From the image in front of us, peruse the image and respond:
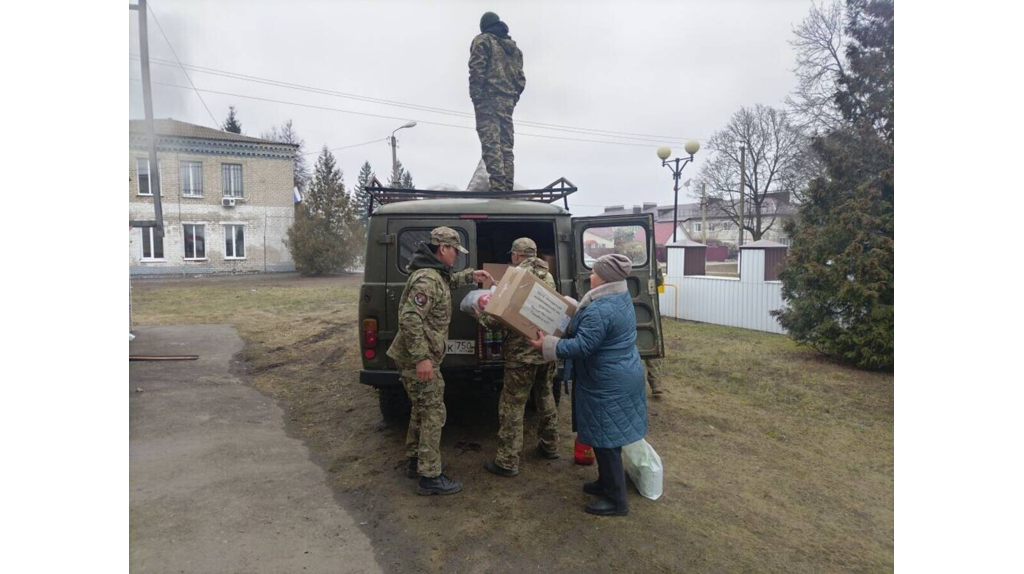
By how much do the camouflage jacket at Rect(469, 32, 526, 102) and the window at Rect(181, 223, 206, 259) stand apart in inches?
184

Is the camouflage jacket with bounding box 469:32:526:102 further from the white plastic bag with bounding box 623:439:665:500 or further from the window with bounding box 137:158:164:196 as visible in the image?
the white plastic bag with bounding box 623:439:665:500

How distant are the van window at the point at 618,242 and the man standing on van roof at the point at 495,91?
1.74 metres

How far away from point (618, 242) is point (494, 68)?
9.09 ft

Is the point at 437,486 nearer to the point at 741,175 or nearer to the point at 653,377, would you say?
the point at 653,377

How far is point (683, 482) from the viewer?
383cm

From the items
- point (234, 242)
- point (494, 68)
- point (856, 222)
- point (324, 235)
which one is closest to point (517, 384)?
point (494, 68)

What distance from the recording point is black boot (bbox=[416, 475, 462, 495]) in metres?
3.57

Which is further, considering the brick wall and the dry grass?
the brick wall

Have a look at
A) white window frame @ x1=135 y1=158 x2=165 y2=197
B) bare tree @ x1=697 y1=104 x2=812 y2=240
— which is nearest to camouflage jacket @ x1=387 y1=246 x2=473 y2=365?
white window frame @ x1=135 y1=158 x2=165 y2=197

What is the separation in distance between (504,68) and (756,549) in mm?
5566

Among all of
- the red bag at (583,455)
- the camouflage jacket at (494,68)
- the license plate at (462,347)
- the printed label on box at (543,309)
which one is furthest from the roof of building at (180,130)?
the red bag at (583,455)

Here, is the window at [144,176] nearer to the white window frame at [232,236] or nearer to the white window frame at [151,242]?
the white window frame at [151,242]


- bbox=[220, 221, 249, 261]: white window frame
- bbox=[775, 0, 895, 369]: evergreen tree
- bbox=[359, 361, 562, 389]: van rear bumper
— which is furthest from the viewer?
bbox=[220, 221, 249, 261]: white window frame
